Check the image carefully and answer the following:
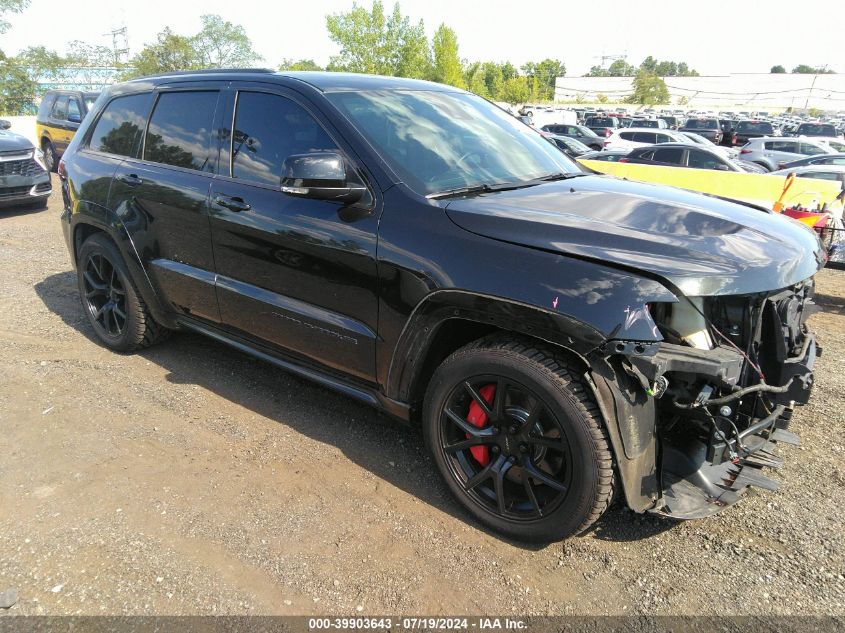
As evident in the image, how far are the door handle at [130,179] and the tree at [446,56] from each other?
155 feet

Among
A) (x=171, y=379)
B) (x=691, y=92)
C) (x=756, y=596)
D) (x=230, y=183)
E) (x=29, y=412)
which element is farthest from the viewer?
(x=691, y=92)

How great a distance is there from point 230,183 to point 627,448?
251 centimetres

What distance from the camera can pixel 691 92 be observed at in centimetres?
8588

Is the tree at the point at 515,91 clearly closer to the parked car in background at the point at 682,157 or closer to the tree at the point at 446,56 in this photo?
the tree at the point at 446,56

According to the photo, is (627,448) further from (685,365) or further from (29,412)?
(29,412)

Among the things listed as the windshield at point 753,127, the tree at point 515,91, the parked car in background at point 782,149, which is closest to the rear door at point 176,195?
the parked car in background at point 782,149

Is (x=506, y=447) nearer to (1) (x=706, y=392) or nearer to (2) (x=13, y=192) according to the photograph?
(1) (x=706, y=392)

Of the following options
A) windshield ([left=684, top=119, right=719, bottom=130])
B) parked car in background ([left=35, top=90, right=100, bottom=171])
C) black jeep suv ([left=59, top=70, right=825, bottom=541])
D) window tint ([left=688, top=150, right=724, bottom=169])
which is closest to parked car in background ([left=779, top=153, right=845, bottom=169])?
window tint ([left=688, top=150, right=724, bottom=169])

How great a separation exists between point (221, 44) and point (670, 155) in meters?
45.6

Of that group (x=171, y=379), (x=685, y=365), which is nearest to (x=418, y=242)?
(x=685, y=365)

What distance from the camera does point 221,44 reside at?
159 feet

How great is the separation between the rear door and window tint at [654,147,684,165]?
1140cm

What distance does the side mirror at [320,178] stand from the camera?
265 centimetres

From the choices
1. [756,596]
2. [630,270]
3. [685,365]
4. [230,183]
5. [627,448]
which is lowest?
[756,596]
